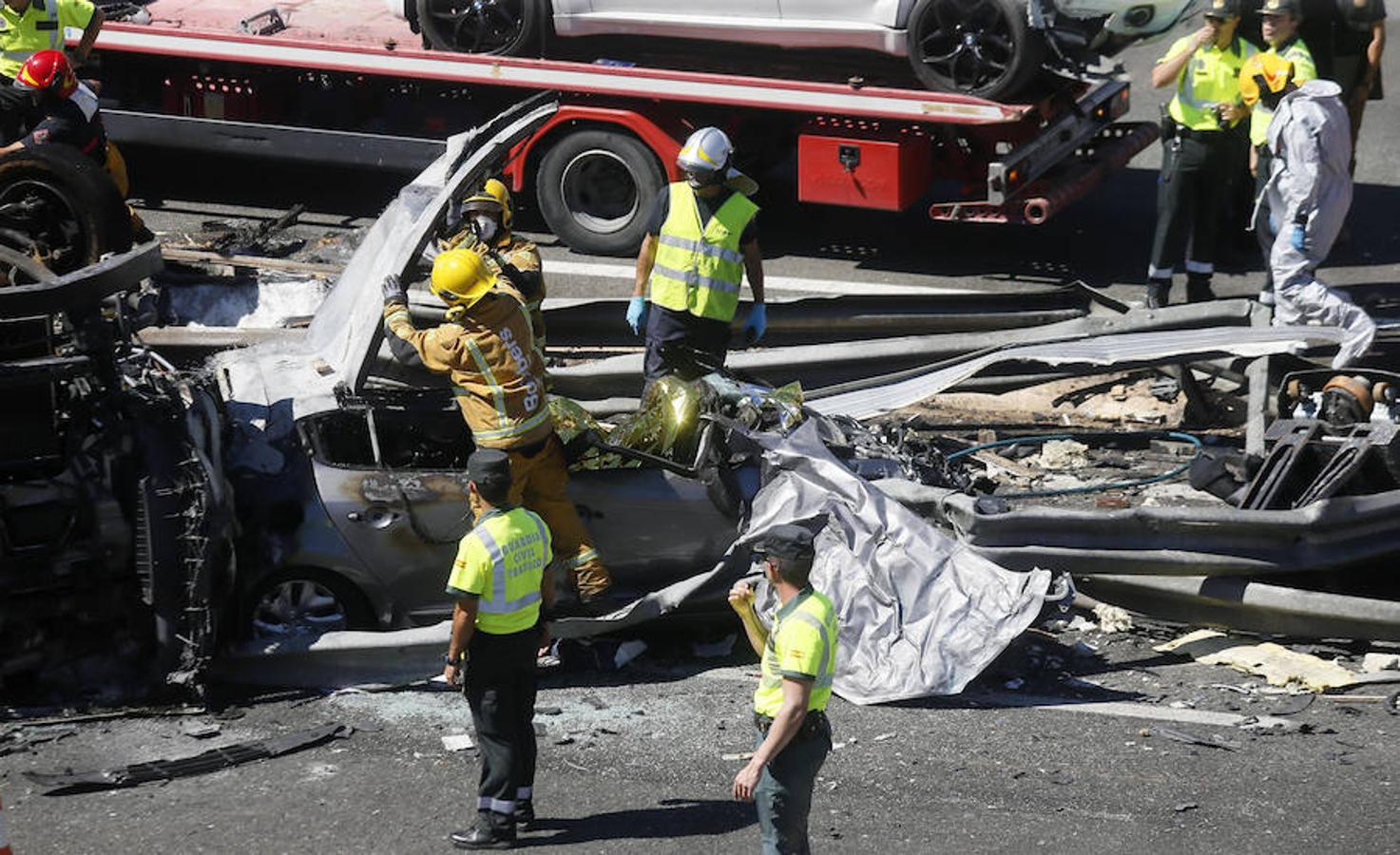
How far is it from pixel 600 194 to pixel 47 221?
3825 millimetres

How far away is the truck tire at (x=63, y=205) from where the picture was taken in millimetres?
10906

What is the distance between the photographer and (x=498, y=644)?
648cm

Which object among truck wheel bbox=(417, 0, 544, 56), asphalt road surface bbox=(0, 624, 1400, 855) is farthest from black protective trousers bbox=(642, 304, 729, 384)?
truck wheel bbox=(417, 0, 544, 56)

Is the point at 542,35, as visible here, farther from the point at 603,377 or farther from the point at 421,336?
the point at 421,336

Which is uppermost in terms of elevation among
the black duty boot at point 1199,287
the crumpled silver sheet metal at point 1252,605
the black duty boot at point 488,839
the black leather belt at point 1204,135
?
the black leather belt at point 1204,135

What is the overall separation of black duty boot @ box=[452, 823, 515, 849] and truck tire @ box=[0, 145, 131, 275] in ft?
18.2

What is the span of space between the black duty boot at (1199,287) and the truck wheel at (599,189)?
11.3 ft

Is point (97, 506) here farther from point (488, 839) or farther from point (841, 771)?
point (841, 771)

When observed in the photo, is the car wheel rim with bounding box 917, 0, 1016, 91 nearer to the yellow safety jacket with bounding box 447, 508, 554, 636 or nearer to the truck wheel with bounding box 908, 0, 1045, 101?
the truck wheel with bounding box 908, 0, 1045, 101

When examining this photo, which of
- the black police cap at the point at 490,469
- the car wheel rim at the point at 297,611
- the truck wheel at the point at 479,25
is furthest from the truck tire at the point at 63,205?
the black police cap at the point at 490,469

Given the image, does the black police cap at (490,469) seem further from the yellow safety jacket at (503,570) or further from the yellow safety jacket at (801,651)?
the yellow safety jacket at (801,651)

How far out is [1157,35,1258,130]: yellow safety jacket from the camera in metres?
11.8

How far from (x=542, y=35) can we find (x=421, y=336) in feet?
19.4

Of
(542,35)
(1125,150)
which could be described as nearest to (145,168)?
(542,35)
